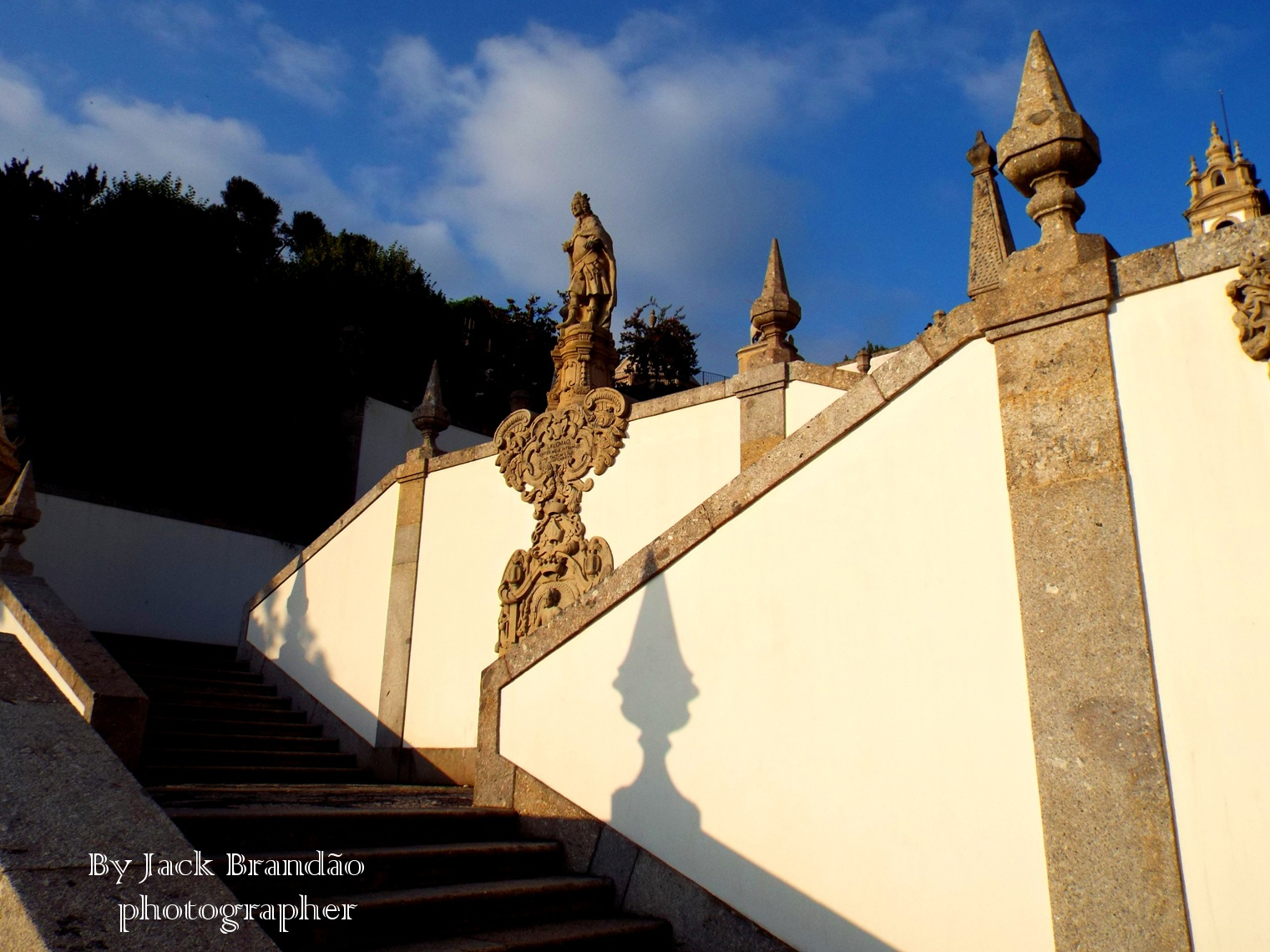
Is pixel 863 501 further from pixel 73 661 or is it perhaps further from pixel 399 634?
pixel 399 634

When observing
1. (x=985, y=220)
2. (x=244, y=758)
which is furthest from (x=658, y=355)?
(x=244, y=758)

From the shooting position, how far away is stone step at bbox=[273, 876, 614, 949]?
364cm

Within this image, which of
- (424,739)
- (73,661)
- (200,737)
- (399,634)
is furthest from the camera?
(399,634)

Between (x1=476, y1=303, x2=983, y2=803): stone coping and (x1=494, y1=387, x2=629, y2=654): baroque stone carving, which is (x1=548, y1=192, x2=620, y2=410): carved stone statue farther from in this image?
(x1=476, y1=303, x2=983, y2=803): stone coping

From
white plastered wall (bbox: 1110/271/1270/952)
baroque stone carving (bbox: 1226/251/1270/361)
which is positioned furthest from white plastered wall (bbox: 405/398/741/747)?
baroque stone carving (bbox: 1226/251/1270/361)

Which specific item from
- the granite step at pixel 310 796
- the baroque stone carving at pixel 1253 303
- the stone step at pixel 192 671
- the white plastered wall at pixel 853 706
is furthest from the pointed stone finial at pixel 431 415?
the baroque stone carving at pixel 1253 303

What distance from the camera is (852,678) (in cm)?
436

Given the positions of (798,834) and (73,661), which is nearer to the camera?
(798,834)

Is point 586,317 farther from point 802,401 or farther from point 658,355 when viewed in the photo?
point 658,355

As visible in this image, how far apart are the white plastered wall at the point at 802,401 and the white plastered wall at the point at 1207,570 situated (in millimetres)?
3600

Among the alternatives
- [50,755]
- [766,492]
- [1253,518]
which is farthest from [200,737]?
[1253,518]

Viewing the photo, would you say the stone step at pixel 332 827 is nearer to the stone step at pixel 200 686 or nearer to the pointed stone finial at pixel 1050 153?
the pointed stone finial at pixel 1050 153

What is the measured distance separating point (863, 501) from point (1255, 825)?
76.4 inches

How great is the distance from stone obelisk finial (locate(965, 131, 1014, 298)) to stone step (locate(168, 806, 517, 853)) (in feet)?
49.8
